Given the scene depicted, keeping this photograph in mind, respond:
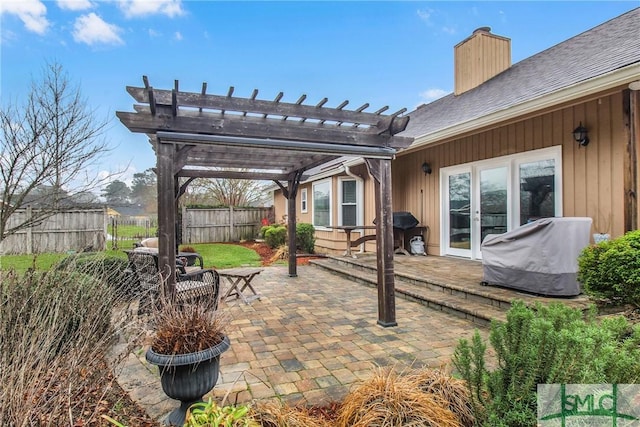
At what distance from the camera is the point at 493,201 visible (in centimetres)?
655

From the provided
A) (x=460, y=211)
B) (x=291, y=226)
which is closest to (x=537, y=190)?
(x=460, y=211)

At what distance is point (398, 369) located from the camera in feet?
9.35

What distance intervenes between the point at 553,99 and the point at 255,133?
402 cm

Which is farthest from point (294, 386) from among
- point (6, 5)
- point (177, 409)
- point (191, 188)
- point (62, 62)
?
point (191, 188)

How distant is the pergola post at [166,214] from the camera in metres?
3.27

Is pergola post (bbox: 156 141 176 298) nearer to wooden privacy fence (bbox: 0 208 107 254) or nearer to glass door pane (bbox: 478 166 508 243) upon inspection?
glass door pane (bbox: 478 166 508 243)

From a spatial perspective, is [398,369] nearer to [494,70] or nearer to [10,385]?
[10,385]

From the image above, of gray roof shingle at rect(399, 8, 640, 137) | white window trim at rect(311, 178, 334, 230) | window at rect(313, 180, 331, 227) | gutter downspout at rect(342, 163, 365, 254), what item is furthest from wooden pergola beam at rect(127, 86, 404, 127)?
window at rect(313, 180, 331, 227)

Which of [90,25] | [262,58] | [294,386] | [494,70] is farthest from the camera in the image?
[262,58]

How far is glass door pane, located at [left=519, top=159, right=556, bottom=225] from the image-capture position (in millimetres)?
5500

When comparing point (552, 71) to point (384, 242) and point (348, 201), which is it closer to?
point (384, 242)

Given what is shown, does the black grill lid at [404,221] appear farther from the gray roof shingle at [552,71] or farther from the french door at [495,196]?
the gray roof shingle at [552,71]

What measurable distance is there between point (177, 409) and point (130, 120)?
2.50m

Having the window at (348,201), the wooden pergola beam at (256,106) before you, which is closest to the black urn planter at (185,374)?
the wooden pergola beam at (256,106)
